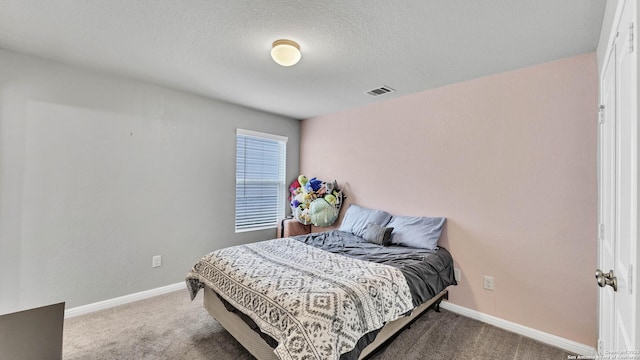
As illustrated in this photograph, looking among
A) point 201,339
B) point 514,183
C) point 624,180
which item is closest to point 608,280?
point 624,180

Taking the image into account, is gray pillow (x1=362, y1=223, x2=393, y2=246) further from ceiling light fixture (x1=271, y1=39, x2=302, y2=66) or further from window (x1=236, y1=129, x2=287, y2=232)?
ceiling light fixture (x1=271, y1=39, x2=302, y2=66)

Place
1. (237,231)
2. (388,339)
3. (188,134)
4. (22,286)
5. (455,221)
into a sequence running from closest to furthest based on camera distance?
(388,339), (22,286), (455,221), (188,134), (237,231)

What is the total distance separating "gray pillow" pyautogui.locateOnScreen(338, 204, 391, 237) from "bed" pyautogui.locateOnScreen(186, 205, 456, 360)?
0.30 m

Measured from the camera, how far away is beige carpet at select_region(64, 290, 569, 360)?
6.61 feet

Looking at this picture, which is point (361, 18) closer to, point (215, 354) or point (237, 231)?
point (215, 354)

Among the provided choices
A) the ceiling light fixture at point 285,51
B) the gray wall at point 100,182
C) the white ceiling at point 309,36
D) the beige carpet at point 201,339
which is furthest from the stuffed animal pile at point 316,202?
the ceiling light fixture at point 285,51

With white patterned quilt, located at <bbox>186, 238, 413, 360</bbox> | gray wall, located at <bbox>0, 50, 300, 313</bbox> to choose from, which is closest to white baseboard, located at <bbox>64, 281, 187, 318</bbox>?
gray wall, located at <bbox>0, 50, 300, 313</bbox>

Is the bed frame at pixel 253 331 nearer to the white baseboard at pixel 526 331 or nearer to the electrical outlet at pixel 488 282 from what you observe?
the white baseboard at pixel 526 331

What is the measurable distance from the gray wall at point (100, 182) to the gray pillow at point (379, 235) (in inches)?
78.3

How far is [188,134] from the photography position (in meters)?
3.33

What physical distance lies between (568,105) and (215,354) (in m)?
3.43

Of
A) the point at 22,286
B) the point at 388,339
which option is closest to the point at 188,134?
the point at 22,286

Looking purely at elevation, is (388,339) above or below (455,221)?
below

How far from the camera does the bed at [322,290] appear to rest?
1490 mm
